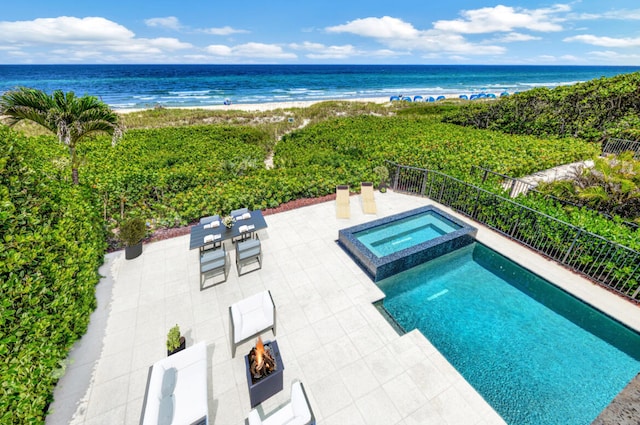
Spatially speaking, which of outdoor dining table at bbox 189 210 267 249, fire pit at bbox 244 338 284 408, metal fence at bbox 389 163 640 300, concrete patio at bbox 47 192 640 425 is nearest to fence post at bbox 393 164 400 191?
metal fence at bbox 389 163 640 300

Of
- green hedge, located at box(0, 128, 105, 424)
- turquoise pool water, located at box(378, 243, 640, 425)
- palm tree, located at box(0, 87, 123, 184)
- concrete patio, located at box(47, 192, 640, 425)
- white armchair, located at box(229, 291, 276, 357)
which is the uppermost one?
palm tree, located at box(0, 87, 123, 184)

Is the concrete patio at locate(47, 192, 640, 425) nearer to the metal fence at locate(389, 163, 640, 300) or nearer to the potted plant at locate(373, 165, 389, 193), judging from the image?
the metal fence at locate(389, 163, 640, 300)

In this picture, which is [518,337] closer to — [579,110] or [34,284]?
[34,284]

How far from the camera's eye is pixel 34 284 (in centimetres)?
399

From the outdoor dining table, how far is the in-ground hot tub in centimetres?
282

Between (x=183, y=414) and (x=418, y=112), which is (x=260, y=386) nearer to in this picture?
(x=183, y=414)

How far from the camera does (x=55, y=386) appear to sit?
4.59 metres

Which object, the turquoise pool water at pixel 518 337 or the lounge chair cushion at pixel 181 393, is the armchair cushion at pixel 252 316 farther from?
the turquoise pool water at pixel 518 337

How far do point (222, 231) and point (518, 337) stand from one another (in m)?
8.06

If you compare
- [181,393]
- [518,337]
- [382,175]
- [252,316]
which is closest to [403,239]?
[518,337]

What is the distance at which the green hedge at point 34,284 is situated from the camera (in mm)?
3496

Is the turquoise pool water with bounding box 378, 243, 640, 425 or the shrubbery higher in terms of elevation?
the shrubbery

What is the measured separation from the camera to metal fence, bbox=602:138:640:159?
1700cm

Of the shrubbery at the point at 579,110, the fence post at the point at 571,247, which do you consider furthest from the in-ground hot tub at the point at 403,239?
the shrubbery at the point at 579,110
